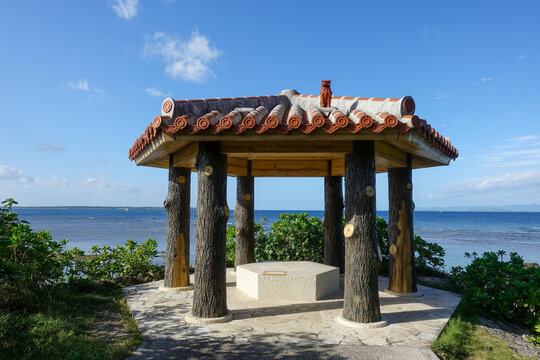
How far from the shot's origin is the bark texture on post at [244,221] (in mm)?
8500

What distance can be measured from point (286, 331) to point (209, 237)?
1.77 m

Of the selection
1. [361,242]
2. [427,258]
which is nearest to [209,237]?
[361,242]

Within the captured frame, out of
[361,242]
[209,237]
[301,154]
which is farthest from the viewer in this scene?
[301,154]

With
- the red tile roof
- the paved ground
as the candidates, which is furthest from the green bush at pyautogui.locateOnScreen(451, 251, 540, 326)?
the red tile roof

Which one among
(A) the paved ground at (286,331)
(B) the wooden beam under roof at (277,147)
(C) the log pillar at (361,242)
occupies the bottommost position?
(A) the paved ground at (286,331)

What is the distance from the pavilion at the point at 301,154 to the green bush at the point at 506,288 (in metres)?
1.27

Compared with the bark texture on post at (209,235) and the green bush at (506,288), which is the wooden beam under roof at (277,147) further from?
the green bush at (506,288)

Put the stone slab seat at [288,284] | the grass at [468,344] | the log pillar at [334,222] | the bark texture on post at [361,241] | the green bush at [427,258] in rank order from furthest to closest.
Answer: the green bush at [427,258]
the log pillar at [334,222]
the stone slab seat at [288,284]
the bark texture on post at [361,241]
the grass at [468,344]

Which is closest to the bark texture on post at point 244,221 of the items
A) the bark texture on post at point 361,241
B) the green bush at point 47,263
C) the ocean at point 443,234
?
the ocean at point 443,234

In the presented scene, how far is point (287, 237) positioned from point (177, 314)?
203 inches

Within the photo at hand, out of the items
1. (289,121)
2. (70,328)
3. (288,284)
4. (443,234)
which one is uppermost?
(289,121)

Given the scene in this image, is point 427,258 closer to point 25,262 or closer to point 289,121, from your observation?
point 289,121

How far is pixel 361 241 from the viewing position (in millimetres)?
4852

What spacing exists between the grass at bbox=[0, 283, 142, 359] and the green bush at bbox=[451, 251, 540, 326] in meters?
6.14
